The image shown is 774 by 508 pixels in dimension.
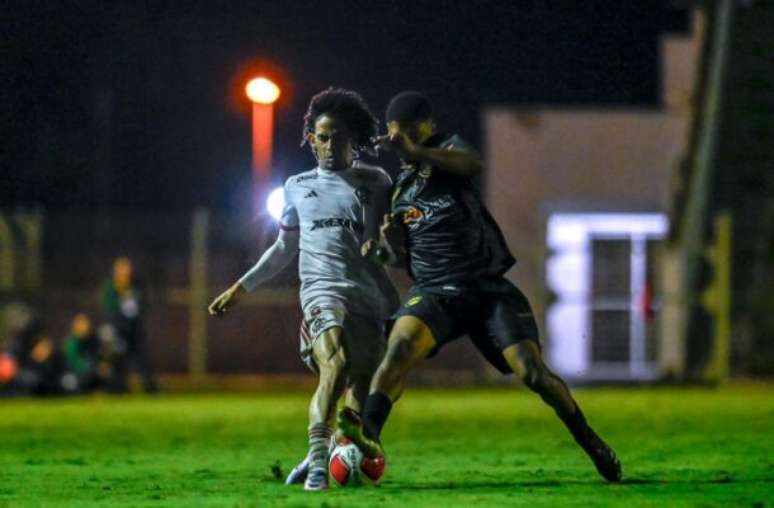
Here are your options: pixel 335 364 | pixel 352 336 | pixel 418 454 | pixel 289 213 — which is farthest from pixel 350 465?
Result: pixel 418 454

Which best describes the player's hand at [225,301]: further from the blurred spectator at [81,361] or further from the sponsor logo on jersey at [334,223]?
the blurred spectator at [81,361]

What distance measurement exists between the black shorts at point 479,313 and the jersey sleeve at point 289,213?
828 mm

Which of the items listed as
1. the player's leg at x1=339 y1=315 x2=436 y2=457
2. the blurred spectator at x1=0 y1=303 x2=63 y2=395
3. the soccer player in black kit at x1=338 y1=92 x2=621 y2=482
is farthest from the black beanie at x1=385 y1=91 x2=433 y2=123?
the blurred spectator at x1=0 y1=303 x2=63 y2=395

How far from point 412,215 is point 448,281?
437 mm

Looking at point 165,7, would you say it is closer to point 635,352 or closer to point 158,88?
point 158,88

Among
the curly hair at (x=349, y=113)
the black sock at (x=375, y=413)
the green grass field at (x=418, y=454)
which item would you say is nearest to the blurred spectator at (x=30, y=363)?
the green grass field at (x=418, y=454)

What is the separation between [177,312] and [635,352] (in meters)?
8.98

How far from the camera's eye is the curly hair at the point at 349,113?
9.78m

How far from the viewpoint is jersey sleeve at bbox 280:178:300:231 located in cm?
987

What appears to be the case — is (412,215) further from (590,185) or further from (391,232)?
(590,185)

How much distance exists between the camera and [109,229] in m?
30.1

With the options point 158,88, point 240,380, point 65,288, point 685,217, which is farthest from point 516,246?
point 158,88

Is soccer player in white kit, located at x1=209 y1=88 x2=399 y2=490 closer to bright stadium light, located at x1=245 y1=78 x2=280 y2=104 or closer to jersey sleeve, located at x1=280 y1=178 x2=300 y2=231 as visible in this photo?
jersey sleeve, located at x1=280 y1=178 x2=300 y2=231

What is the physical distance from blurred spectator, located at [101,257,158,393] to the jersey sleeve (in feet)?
51.2
